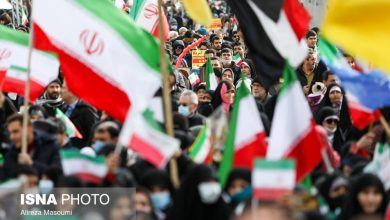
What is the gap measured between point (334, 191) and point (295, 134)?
539 mm

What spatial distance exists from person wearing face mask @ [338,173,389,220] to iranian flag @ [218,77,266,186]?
4.20ft

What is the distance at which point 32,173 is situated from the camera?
1246 centimetres

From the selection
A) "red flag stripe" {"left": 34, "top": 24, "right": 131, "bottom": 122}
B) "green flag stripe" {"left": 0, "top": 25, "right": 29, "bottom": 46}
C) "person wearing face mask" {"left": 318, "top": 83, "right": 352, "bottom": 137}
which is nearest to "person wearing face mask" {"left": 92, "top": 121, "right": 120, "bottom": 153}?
"red flag stripe" {"left": 34, "top": 24, "right": 131, "bottom": 122}

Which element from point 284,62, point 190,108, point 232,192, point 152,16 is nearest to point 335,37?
point 284,62

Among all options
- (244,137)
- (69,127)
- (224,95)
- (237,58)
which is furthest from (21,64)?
(237,58)

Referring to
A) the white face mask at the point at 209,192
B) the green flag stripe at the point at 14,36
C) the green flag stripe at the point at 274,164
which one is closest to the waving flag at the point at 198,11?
the green flag stripe at the point at 14,36

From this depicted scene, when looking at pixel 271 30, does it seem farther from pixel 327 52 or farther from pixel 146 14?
pixel 146 14

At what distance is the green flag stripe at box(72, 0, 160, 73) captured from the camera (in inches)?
520

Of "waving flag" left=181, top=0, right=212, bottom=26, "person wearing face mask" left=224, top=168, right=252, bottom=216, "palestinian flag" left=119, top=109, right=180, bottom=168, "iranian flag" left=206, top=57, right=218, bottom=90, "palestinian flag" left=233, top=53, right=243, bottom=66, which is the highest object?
"palestinian flag" left=119, top=109, right=180, bottom=168

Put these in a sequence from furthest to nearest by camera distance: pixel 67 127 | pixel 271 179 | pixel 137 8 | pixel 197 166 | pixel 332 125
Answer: pixel 137 8 → pixel 67 127 → pixel 332 125 → pixel 197 166 → pixel 271 179

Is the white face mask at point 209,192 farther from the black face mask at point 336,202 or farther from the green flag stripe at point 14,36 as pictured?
the green flag stripe at point 14,36

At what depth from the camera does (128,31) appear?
13.5 m

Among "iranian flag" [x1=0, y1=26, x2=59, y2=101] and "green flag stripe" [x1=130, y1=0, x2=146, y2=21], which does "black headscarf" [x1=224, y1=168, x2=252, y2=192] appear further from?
"green flag stripe" [x1=130, y1=0, x2=146, y2=21]

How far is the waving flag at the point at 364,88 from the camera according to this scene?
13133 millimetres
